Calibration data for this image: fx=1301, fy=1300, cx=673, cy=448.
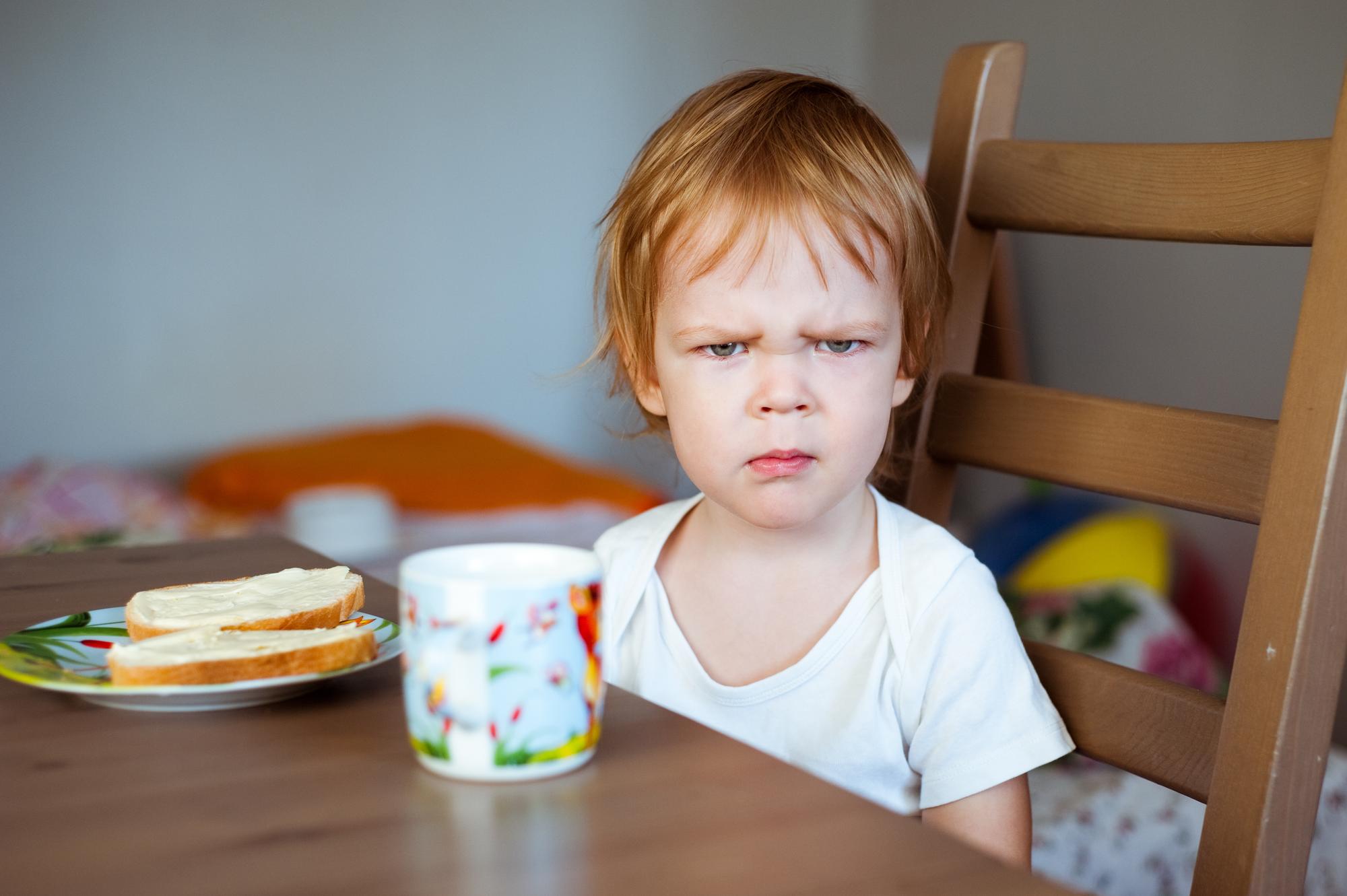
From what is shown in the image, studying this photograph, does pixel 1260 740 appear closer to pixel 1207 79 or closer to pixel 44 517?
pixel 1207 79

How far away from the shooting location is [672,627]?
0.97m

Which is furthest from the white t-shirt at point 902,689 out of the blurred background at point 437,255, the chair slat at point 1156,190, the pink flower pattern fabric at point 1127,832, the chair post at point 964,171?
the blurred background at point 437,255

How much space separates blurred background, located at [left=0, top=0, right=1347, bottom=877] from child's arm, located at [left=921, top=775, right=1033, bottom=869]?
132 centimetres

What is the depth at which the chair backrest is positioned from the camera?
2.04 ft

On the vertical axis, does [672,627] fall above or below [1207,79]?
below

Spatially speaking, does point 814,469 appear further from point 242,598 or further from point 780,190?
point 242,598

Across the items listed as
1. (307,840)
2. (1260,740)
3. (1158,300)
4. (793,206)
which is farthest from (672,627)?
(1158,300)

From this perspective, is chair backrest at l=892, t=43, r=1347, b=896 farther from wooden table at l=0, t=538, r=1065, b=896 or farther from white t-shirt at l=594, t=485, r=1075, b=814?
wooden table at l=0, t=538, r=1065, b=896

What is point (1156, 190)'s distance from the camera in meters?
0.79

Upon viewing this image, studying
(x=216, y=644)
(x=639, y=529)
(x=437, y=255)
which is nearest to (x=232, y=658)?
(x=216, y=644)

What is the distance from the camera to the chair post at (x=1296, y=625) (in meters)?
0.62

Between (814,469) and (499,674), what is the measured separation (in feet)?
1.44

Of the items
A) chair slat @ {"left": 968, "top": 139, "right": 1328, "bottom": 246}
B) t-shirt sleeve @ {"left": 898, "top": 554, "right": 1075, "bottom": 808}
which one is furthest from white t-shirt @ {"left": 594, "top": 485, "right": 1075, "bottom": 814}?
chair slat @ {"left": 968, "top": 139, "right": 1328, "bottom": 246}

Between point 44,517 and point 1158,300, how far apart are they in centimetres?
218
